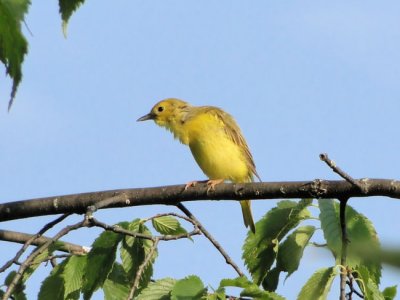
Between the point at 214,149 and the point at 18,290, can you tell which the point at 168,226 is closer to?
the point at 18,290

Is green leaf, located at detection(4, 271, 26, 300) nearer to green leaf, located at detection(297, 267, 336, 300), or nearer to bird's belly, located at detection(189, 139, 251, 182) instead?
green leaf, located at detection(297, 267, 336, 300)

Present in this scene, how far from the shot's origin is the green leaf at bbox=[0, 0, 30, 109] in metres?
1.71

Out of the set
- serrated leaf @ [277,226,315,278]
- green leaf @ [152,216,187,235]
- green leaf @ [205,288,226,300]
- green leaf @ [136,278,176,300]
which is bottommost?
green leaf @ [205,288,226,300]

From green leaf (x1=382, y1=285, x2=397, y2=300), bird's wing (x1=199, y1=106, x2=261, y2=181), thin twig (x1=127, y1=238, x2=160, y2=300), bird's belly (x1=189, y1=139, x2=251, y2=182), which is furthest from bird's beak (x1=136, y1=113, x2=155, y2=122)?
green leaf (x1=382, y1=285, x2=397, y2=300)

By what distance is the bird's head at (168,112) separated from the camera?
362 inches

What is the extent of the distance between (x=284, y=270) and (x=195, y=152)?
4354mm

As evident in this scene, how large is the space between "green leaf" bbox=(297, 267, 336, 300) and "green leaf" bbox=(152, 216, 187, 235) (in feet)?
3.46

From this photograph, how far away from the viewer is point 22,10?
1749mm

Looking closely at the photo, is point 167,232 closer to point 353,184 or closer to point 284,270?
point 284,270

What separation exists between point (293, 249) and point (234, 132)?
15.3 ft

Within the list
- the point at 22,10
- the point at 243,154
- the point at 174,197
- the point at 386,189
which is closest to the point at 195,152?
the point at 243,154

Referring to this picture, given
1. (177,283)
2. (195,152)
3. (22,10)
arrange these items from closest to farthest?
(22,10) → (177,283) → (195,152)

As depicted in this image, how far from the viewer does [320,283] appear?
3.23 meters

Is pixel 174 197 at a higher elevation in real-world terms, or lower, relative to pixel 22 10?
higher
